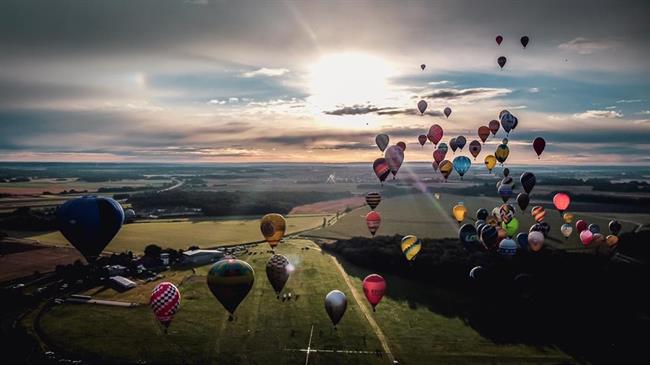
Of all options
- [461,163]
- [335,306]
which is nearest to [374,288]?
[335,306]

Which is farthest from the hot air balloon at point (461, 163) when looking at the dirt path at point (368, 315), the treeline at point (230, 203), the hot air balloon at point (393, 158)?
the treeline at point (230, 203)

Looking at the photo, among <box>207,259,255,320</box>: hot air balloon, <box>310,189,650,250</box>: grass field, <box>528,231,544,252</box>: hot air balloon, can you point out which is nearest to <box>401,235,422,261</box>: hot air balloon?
<box>528,231,544,252</box>: hot air balloon

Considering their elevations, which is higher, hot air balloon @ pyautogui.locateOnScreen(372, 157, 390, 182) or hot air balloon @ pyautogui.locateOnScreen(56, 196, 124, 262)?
hot air balloon @ pyautogui.locateOnScreen(372, 157, 390, 182)

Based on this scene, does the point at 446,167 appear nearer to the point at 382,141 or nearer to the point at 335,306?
the point at 382,141

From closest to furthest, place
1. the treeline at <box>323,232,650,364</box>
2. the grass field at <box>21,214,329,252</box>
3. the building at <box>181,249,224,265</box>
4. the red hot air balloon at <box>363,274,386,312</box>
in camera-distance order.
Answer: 1. the treeline at <box>323,232,650,364</box>
2. the red hot air balloon at <box>363,274,386,312</box>
3. the building at <box>181,249,224,265</box>
4. the grass field at <box>21,214,329,252</box>

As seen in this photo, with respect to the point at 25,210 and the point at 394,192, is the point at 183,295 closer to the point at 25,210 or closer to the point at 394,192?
the point at 25,210

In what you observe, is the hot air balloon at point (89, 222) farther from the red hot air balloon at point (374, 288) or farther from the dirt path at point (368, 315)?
the dirt path at point (368, 315)

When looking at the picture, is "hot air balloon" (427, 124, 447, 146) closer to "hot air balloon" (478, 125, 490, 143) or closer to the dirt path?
"hot air balloon" (478, 125, 490, 143)
